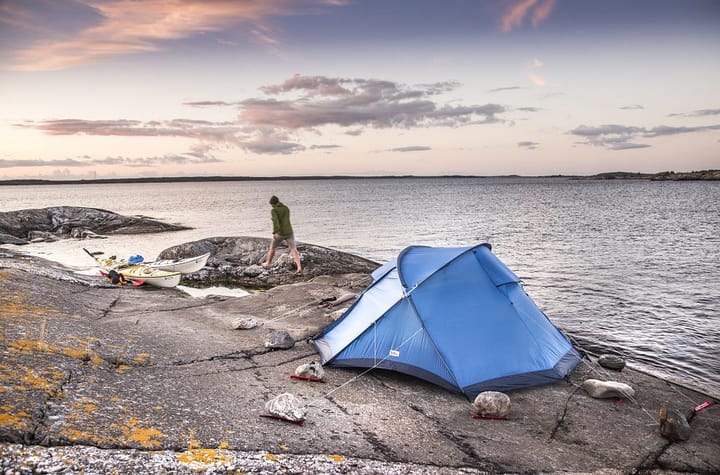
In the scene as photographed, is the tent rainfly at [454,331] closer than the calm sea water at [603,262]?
Yes

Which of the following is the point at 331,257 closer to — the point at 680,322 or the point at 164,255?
the point at 164,255

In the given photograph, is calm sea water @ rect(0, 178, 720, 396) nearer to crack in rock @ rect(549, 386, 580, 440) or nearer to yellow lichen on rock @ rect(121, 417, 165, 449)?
crack in rock @ rect(549, 386, 580, 440)

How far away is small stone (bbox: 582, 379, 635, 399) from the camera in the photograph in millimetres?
7305

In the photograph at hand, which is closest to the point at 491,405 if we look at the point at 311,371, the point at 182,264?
the point at 311,371

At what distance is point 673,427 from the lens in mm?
6051

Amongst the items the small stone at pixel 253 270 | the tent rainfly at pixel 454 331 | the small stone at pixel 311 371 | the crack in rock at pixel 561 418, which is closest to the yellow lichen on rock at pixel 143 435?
the small stone at pixel 311 371

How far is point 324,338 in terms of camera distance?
8.75 m

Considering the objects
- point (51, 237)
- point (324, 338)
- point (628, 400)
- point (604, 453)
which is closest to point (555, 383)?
point (628, 400)

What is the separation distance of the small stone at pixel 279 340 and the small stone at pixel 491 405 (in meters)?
3.70

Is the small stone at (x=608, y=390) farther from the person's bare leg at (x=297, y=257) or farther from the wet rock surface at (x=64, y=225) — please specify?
the wet rock surface at (x=64, y=225)

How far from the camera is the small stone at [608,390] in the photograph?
730 cm

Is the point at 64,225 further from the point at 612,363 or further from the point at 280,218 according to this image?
the point at 612,363

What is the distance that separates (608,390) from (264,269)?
43.2ft

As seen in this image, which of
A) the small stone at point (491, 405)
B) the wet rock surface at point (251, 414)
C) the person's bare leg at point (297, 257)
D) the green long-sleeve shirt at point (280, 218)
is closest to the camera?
the wet rock surface at point (251, 414)
